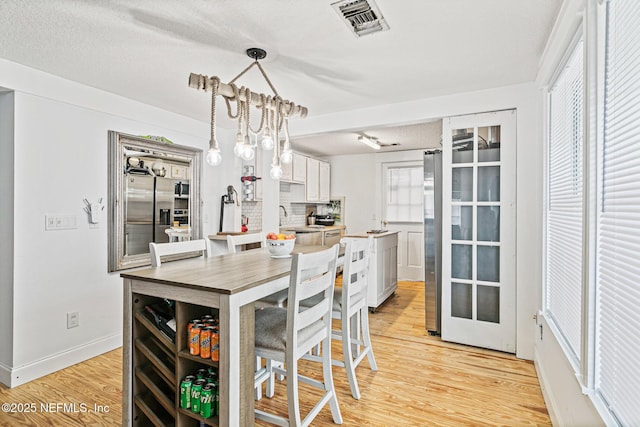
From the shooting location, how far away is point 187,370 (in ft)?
5.62

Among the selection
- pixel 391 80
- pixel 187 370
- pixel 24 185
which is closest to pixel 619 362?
pixel 187 370

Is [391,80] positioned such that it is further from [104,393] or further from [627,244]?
[104,393]

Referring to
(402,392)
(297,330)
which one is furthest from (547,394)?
(297,330)

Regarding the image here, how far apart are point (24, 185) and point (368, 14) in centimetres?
266

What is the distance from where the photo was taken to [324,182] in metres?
6.40

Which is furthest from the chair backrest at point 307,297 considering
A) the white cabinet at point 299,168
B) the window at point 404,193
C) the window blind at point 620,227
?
the window at point 404,193

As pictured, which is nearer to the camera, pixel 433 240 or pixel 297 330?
pixel 297 330

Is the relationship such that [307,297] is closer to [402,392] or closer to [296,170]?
[402,392]

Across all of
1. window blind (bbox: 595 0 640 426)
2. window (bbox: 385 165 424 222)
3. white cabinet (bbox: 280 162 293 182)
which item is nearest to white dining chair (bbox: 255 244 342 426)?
window blind (bbox: 595 0 640 426)

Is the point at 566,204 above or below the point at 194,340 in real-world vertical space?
above

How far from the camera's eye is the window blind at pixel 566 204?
1.63 metres

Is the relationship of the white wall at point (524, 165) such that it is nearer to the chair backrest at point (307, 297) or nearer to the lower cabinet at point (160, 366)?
the chair backrest at point (307, 297)

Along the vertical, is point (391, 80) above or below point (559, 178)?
above

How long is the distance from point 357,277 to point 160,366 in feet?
4.47
